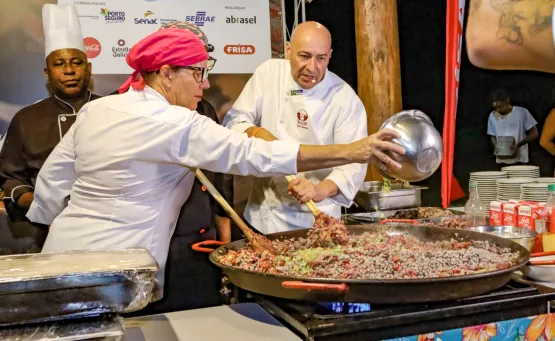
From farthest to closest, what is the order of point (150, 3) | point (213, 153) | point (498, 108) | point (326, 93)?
point (498, 108)
point (150, 3)
point (326, 93)
point (213, 153)

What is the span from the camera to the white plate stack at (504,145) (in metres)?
5.55

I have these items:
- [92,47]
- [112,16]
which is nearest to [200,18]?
[112,16]

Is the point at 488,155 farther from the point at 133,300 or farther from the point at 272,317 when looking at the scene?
the point at 133,300

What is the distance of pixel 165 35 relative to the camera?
6.28 ft

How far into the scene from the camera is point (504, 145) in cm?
563

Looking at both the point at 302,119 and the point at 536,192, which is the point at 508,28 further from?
the point at 302,119

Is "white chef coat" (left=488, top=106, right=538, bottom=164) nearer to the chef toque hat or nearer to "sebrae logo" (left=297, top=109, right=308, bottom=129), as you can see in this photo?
"sebrae logo" (left=297, top=109, right=308, bottom=129)

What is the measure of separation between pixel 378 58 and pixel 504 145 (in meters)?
2.31

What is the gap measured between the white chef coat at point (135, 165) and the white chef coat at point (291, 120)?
76cm

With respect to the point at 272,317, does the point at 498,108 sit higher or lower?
higher

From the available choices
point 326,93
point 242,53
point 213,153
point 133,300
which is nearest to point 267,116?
point 326,93

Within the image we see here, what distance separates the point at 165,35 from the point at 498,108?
456 cm

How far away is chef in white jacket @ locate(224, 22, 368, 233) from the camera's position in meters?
2.79

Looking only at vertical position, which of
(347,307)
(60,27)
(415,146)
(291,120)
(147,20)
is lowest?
(347,307)
